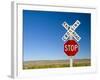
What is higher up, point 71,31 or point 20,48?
point 71,31

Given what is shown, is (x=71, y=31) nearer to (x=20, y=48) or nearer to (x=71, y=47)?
(x=71, y=47)

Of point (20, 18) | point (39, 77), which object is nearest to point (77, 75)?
point (39, 77)

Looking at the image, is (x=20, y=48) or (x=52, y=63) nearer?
(x=20, y=48)

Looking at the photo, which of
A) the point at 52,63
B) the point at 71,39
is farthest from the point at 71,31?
the point at 52,63

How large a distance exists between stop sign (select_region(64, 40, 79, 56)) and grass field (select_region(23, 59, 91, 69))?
0.20 ft

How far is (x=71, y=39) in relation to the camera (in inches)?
75.4

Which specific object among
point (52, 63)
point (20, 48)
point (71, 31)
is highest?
point (71, 31)

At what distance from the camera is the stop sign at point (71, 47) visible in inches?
74.6

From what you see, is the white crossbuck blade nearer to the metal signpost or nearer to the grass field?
the metal signpost

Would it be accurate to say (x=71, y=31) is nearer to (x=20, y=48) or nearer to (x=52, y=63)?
(x=52, y=63)

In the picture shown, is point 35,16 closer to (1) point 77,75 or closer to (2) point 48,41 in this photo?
(2) point 48,41

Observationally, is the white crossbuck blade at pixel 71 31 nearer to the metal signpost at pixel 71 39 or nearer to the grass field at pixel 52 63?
the metal signpost at pixel 71 39

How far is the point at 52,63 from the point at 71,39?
9.2 inches

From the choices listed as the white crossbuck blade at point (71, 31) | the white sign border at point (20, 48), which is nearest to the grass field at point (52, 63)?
the white sign border at point (20, 48)
